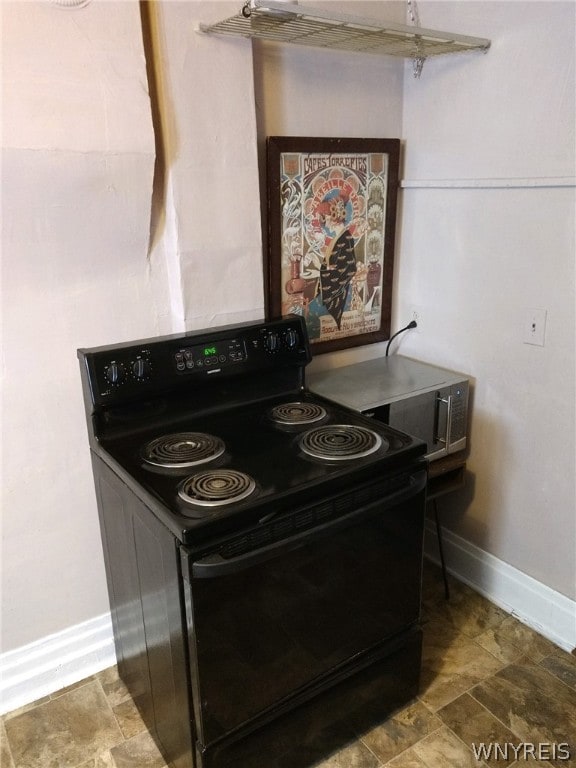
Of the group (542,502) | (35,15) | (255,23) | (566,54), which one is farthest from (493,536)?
(35,15)

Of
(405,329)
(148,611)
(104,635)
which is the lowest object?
(104,635)

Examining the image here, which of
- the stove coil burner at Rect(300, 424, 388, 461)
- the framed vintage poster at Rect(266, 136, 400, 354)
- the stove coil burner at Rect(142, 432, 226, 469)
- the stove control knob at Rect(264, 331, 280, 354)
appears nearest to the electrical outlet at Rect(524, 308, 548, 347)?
the framed vintage poster at Rect(266, 136, 400, 354)

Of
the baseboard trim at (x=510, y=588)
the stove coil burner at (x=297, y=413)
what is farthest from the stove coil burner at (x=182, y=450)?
the baseboard trim at (x=510, y=588)

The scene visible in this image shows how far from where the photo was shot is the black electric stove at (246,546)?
1.27 m

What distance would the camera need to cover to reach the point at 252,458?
149 centimetres

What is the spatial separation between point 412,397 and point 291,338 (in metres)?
0.43

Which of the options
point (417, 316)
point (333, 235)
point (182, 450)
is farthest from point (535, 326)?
point (182, 450)

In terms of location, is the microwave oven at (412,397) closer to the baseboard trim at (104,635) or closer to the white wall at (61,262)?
the baseboard trim at (104,635)

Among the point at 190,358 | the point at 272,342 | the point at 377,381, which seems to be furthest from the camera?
the point at 377,381

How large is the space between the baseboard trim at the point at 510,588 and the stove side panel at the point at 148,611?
1.22 m

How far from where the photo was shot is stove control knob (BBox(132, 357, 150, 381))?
1.59 metres

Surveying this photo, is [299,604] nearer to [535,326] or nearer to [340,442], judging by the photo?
[340,442]

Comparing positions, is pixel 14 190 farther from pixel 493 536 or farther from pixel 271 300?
pixel 493 536

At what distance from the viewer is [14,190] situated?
147cm
